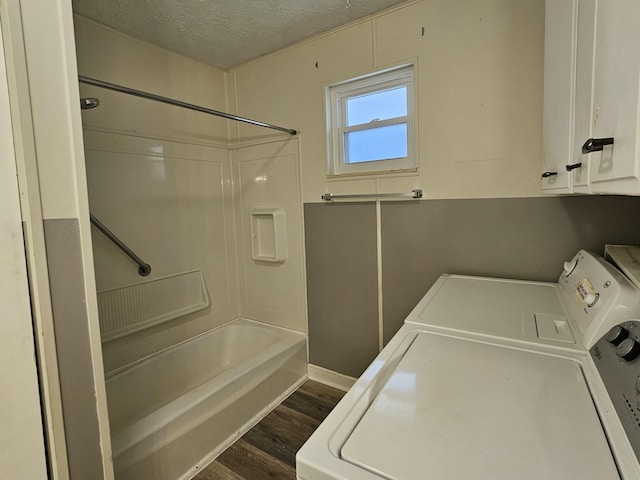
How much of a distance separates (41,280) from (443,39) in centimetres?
202

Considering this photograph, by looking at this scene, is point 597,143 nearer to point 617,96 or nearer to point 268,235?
point 617,96

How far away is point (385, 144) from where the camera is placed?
201 cm

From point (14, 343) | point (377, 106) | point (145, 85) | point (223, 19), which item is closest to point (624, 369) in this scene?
point (14, 343)

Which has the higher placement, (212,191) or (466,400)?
(212,191)

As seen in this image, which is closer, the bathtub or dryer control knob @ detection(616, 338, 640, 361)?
dryer control knob @ detection(616, 338, 640, 361)

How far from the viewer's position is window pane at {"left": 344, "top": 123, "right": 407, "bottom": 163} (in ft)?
6.37

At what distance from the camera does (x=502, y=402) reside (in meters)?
0.69

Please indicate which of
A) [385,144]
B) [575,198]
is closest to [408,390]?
[575,198]

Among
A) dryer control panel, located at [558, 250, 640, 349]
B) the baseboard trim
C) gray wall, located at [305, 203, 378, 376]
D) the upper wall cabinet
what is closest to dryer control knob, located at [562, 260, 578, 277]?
dryer control panel, located at [558, 250, 640, 349]

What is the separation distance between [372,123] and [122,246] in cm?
173

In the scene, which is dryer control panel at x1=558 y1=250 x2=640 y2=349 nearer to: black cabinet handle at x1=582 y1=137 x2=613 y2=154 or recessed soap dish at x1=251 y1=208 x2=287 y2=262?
black cabinet handle at x1=582 y1=137 x2=613 y2=154

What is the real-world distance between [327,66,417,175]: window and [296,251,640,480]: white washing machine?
1.17m

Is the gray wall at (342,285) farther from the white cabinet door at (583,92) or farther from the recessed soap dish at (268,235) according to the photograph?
the white cabinet door at (583,92)

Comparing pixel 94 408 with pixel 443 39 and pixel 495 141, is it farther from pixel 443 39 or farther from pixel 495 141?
pixel 443 39
